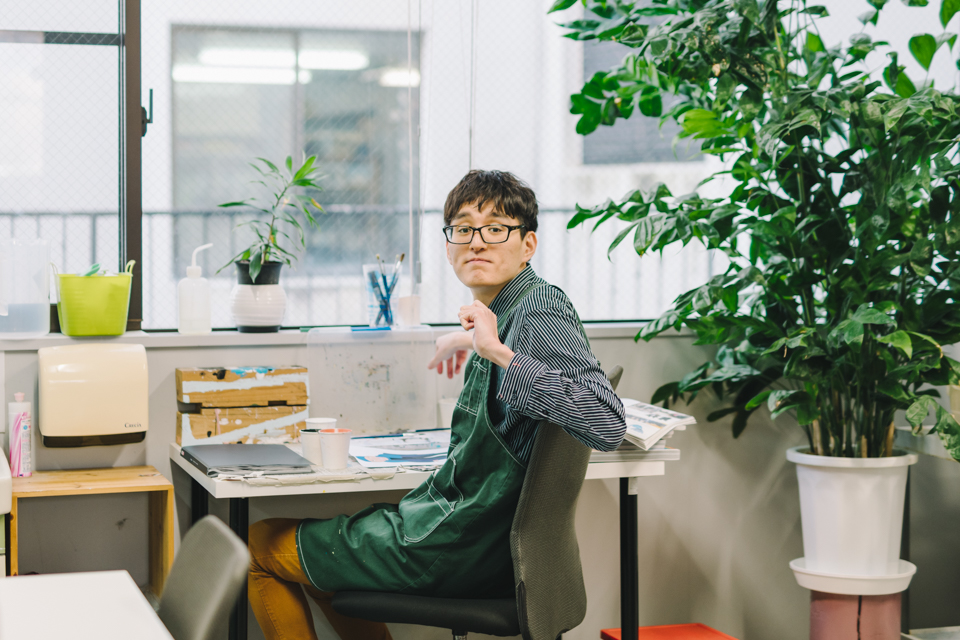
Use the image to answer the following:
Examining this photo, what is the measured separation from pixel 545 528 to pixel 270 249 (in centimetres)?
129

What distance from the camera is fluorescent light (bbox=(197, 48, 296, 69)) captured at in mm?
2826

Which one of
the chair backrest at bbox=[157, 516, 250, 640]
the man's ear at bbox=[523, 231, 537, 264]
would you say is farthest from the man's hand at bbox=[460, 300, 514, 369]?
the chair backrest at bbox=[157, 516, 250, 640]

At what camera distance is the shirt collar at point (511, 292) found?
6.15 feet

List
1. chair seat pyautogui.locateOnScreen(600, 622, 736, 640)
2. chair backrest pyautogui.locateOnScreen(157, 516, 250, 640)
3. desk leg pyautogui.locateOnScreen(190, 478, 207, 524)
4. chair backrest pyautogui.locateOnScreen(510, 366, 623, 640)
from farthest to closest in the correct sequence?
1. chair seat pyautogui.locateOnScreen(600, 622, 736, 640)
2. desk leg pyautogui.locateOnScreen(190, 478, 207, 524)
3. chair backrest pyautogui.locateOnScreen(510, 366, 623, 640)
4. chair backrest pyautogui.locateOnScreen(157, 516, 250, 640)

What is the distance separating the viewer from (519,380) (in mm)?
1597

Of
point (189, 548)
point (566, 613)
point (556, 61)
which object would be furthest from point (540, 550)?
point (556, 61)

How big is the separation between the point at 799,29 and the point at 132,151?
1.87m

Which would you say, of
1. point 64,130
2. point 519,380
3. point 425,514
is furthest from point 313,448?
point 64,130

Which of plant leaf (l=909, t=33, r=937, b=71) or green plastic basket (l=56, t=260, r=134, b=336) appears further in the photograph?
green plastic basket (l=56, t=260, r=134, b=336)

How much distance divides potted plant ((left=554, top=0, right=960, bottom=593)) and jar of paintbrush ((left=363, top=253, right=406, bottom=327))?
21.9 inches

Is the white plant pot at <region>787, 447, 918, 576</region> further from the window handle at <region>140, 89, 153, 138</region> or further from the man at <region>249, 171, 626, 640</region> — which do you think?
the window handle at <region>140, 89, 153, 138</region>

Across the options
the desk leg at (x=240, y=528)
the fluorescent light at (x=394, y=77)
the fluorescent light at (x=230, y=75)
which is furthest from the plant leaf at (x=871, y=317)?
the fluorescent light at (x=230, y=75)

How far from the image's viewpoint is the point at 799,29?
7.75 ft

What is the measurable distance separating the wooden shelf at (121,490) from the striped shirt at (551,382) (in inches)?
36.4
